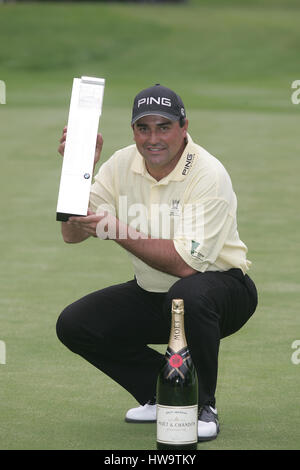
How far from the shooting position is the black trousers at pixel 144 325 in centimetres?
509

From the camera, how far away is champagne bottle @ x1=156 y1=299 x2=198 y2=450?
4.73 m

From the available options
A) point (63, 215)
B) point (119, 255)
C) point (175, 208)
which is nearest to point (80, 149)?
point (63, 215)

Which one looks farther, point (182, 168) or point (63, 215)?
point (182, 168)

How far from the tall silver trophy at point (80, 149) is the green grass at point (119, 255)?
3.67ft

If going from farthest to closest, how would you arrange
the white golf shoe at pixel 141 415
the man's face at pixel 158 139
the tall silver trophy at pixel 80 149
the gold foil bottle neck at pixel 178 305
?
the white golf shoe at pixel 141 415
the man's face at pixel 158 139
the gold foil bottle neck at pixel 178 305
the tall silver trophy at pixel 80 149

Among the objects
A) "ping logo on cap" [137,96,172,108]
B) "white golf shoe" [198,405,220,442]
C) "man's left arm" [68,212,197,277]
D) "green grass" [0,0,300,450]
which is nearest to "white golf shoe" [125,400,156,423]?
"green grass" [0,0,300,450]

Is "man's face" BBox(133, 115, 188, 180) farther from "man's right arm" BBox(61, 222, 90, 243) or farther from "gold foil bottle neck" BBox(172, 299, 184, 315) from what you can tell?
"gold foil bottle neck" BBox(172, 299, 184, 315)

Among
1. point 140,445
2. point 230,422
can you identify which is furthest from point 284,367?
point 140,445

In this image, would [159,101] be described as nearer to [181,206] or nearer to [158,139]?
[158,139]

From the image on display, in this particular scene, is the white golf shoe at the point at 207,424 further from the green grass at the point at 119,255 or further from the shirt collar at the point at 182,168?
the shirt collar at the point at 182,168

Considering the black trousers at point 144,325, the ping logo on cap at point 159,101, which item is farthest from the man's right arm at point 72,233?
the ping logo on cap at point 159,101

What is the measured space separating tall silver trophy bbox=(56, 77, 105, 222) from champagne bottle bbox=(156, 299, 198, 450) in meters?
0.61

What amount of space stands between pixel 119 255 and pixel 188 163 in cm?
489

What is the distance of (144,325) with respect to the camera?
5.48 m
